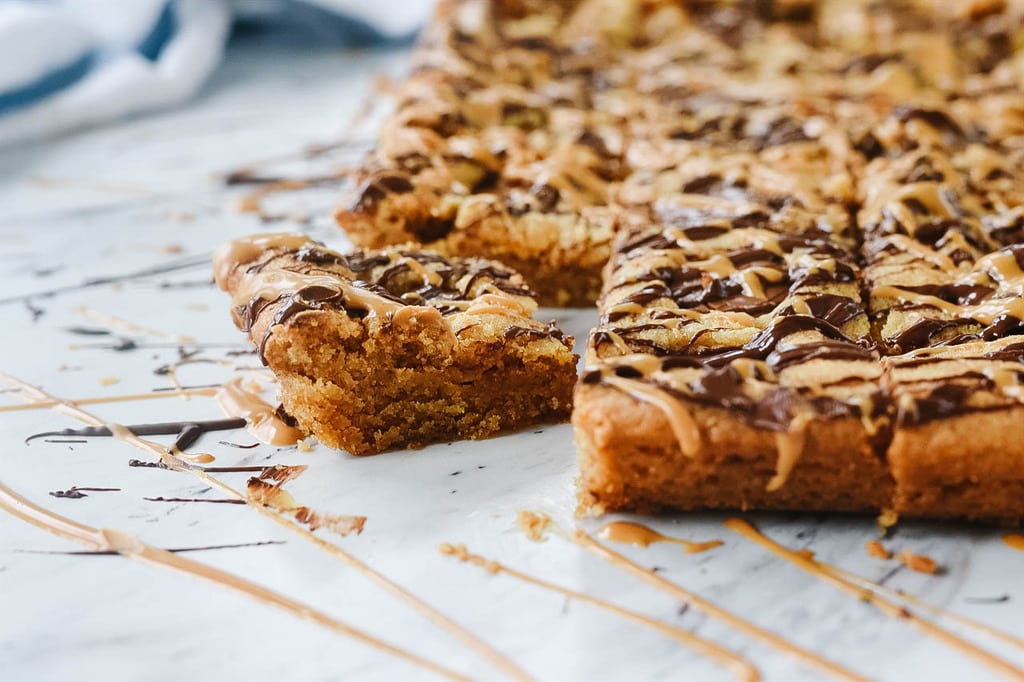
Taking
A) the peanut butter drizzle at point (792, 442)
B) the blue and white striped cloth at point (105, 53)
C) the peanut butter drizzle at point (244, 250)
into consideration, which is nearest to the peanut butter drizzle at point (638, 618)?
the peanut butter drizzle at point (792, 442)

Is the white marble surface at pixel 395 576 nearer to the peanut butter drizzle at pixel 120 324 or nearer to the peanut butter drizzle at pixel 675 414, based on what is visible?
the peanut butter drizzle at pixel 120 324

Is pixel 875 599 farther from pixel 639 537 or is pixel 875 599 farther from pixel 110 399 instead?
pixel 110 399

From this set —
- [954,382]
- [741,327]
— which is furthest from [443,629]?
[954,382]

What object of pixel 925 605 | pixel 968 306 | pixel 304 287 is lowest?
pixel 925 605

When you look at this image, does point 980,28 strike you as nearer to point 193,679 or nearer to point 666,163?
point 666,163

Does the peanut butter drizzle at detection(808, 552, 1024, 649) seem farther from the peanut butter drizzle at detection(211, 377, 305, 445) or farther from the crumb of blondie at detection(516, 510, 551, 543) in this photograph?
the peanut butter drizzle at detection(211, 377, 305, 445)

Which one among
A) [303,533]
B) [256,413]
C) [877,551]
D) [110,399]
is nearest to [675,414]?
[877,551]

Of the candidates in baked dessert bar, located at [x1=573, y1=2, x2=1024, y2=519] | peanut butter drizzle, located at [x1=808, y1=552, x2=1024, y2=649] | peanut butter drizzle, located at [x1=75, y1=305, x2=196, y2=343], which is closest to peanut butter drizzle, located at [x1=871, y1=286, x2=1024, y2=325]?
baked dessert bar, located at [x1=573, y1=2, x2=1024, y2=519]
